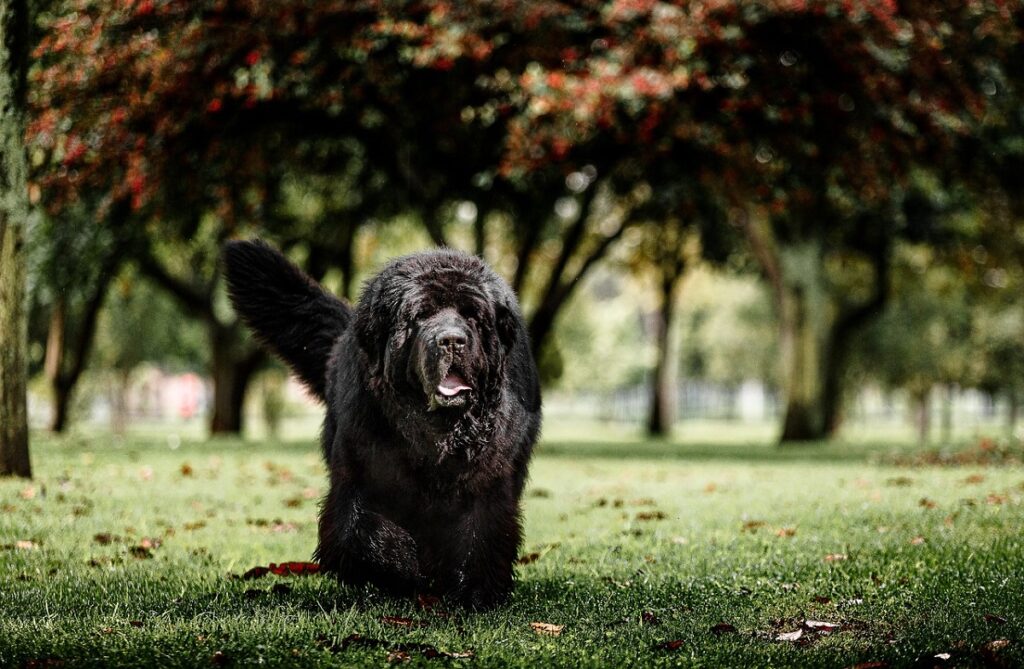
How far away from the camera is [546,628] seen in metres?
4.21

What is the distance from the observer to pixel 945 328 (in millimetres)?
30516

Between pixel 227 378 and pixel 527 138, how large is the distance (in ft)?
40.3

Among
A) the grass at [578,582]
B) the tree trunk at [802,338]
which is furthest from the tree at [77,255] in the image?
the tree trunk at [802,338]

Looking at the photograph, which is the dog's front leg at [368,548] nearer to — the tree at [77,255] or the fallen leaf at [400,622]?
the fallen leaf at [400,622]

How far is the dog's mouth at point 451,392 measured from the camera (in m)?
4.13

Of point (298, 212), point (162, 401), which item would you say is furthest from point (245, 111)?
point (162, 401)

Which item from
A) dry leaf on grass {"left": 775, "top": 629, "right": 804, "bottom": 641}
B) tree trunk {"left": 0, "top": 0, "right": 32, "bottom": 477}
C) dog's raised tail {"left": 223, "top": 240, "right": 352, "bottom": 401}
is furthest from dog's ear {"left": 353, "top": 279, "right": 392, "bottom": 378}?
tree trunk {"left": 0, "top": 0, "right": 32, "bottom": 477}

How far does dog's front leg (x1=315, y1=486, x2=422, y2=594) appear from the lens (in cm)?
444

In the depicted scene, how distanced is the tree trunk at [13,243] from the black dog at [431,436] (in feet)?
16.0

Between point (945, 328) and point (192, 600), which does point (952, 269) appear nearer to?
point (945, 328)

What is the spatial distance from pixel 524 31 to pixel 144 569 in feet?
30.1

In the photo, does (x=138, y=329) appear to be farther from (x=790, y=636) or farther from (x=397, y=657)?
(x=790, y=636)

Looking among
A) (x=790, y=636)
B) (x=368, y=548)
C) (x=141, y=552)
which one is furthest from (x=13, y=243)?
(x=790, y=636)

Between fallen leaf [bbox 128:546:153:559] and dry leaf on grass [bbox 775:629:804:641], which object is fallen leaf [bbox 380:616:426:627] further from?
fallen leaf [bbox 128:546:153:559]
